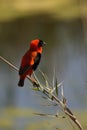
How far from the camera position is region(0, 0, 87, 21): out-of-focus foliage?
20.5 ft

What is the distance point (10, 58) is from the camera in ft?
14.9

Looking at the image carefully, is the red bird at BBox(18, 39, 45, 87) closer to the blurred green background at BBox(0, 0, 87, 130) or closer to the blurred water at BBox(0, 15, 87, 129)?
the blurred green background at BBox(0, 0, 87, 130)

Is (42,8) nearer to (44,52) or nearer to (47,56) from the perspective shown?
(44,52)

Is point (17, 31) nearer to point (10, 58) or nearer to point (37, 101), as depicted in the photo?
point (10, 58)

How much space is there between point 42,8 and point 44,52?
76.2 inches

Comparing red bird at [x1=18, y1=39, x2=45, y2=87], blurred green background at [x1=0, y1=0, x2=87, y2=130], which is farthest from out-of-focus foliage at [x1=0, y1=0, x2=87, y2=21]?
red bird at [x1=18, y1=39, x2=45, y2=87]

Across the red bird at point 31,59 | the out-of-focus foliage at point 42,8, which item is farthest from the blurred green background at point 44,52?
the red bird at point 31,59

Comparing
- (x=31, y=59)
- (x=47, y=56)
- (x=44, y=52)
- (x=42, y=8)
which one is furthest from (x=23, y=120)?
(x=42, y=8)

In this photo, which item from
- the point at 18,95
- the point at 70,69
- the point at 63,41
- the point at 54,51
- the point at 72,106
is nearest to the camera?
Result: the point at 72,106

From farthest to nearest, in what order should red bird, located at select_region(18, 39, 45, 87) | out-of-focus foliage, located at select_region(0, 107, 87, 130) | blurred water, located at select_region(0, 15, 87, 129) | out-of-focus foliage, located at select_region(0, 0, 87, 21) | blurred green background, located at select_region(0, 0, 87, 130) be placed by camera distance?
out-of-focus foliage, located at select_region(0, 0, 87, 21) < blurred water, located at select_region(0, 15, 87, 129) < blurred green background, located at select_region(0, 0, 87, 130) < out-of-focus foliage, located at select_region(0, 107, 87, 130) < red bird, located at select_region(18, 39, 45, 87)

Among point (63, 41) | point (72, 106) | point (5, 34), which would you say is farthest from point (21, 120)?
point (5, 34)

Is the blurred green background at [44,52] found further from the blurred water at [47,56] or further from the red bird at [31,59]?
the red bird at [31,59]

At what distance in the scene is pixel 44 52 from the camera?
4.80 meters

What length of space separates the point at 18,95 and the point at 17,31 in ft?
6.64
